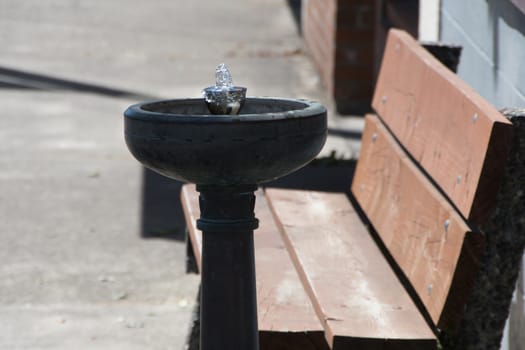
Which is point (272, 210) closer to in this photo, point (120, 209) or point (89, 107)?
point (120, 209)

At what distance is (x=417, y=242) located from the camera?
11.3ft

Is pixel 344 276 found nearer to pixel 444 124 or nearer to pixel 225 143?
pixel 444 124

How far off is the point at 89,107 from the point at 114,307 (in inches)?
164

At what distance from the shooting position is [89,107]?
860 cm

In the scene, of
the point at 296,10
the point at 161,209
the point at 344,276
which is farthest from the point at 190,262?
the point at 296,10

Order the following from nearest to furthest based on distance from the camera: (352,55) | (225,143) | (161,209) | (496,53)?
(225,143) < (496,53) < (161,209) < (352,55)

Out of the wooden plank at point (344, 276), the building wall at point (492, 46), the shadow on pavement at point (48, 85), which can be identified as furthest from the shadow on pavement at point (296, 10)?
the wooden plank at point (344, 276)

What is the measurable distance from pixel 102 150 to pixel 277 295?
417 centimetres

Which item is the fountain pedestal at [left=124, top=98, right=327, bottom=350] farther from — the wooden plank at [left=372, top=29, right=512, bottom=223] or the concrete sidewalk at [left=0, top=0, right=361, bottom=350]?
the concrete sidewalk at [left=0, top=0, right=361, bottom=350]

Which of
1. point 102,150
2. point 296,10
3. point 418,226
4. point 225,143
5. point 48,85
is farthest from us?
point 296,10

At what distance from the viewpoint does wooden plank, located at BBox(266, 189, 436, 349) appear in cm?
298

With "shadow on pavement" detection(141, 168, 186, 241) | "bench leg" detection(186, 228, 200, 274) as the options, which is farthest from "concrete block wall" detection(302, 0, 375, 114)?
"bench leg" detection(186, 228, 200, 274)

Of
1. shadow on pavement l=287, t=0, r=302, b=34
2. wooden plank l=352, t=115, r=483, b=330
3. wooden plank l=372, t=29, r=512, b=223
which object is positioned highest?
wooden plank l=372, t=29, r=512, b=223

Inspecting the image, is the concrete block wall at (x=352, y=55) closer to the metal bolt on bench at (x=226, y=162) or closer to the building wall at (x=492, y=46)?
the building wall at (x=492, y=46)
